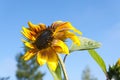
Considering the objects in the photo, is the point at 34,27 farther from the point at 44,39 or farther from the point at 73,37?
the point at 73,37

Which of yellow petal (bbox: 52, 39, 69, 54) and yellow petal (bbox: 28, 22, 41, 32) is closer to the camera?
yellow petal (bbox: 52, 39, 69, 54)

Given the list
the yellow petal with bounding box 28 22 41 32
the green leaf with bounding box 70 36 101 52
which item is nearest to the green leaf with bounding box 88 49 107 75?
the green leaf with bounding box 70 36 101 52

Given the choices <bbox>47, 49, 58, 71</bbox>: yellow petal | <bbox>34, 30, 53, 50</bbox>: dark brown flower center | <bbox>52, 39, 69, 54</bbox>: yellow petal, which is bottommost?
<bbox>47, 49, 58, 71</bbox>: yellow petal

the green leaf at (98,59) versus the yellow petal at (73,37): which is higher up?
the yellow petal at (73,37)

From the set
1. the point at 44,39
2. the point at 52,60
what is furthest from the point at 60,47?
the point at 44,39

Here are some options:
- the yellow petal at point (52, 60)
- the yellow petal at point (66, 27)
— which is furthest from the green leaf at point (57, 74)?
the yellow petal at point (66, 27)

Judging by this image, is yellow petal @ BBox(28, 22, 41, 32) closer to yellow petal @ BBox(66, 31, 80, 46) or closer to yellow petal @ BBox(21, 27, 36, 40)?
yellow petal @ BBox(21, 27, 36, 40)

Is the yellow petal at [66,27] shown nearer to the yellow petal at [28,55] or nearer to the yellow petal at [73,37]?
the yellow petal at [73,37]
